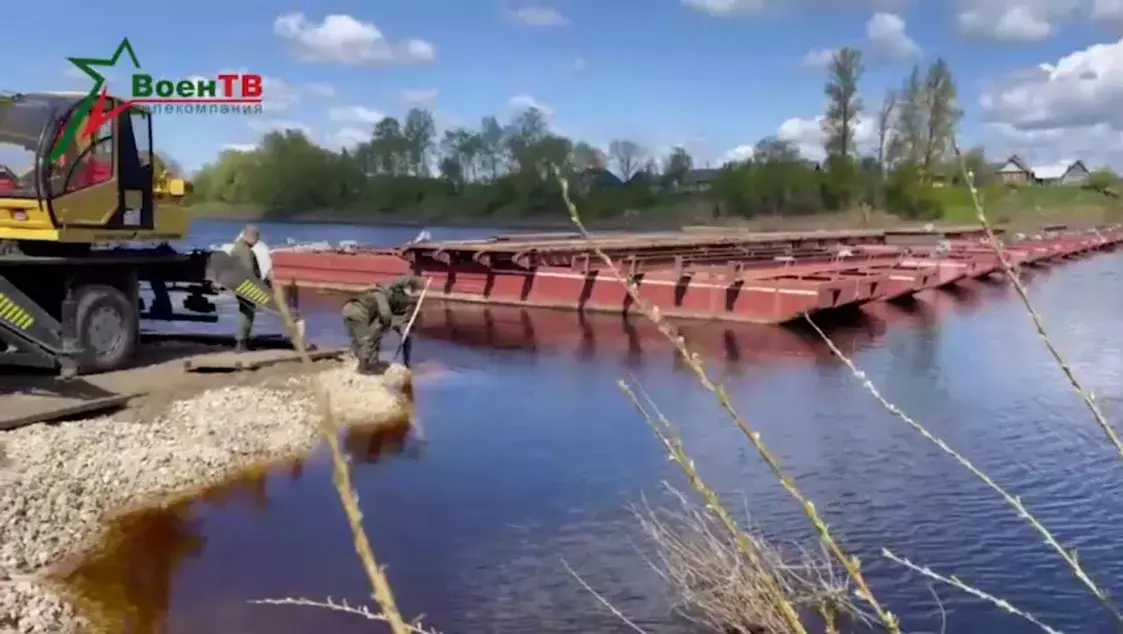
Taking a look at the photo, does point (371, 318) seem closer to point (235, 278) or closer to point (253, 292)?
point (253, 292)

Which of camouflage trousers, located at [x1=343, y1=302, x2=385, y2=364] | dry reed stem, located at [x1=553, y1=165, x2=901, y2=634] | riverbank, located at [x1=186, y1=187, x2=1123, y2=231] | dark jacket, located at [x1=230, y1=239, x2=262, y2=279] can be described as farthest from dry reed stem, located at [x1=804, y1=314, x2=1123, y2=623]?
riverbank, located at [x1=186, y1=187, x2=1123, y2=231]

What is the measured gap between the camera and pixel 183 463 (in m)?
9.59

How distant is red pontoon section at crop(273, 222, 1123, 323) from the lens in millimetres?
21203

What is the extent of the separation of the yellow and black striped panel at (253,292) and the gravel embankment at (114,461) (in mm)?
1337

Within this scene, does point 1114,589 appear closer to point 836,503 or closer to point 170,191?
point 836,503

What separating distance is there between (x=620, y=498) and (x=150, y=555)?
3916 mm

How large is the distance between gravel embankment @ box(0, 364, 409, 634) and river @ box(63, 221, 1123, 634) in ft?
1.39

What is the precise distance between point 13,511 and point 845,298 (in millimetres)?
16303

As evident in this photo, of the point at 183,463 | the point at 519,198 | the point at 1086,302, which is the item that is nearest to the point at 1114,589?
the point at 183,463

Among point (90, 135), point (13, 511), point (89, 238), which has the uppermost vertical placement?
A: point (90, 135)

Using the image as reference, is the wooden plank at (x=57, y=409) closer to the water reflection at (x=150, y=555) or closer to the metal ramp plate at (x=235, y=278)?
the water reflection at (x=150, y=555)

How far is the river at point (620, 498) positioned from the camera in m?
7.24

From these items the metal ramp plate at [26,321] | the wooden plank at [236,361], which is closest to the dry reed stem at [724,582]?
the wooden plank at [236,361]

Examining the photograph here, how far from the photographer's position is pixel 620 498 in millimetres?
9586
